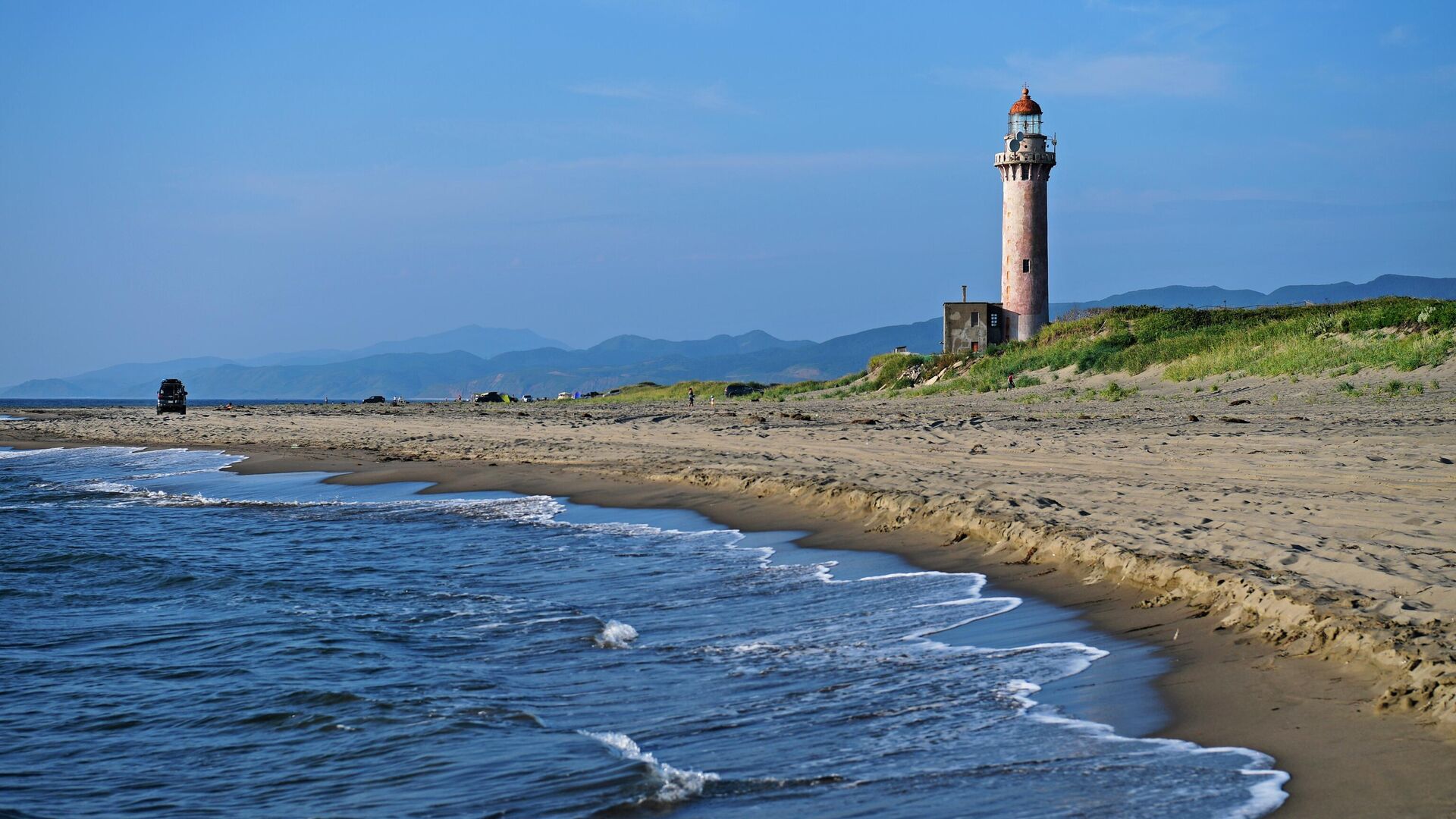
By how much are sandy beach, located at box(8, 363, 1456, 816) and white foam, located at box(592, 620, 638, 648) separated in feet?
9.26

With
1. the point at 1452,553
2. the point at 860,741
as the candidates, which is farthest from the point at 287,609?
the point at 1452,553

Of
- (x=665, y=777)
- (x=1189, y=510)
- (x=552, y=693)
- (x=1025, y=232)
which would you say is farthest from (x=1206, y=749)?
(x=1025, y=232)

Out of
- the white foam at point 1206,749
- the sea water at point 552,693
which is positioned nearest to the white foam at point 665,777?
the sea water at point 552,693

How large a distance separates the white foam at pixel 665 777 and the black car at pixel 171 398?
1995 inches

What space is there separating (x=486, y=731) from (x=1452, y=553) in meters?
5.96

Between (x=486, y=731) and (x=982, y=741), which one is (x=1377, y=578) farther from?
(x=486, y=731)

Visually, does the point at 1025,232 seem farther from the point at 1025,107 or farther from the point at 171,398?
the point at 171,398

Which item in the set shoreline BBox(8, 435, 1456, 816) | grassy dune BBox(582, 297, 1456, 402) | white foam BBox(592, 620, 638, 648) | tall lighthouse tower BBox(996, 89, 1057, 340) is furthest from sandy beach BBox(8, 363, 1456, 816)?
tall lighthouse tower BBox(996, 89, 1057, 340)

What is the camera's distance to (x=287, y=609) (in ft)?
31.1

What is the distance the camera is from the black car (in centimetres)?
5131

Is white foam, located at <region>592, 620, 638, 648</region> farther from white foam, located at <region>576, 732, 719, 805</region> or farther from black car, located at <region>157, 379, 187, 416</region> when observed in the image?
black car, located at <region>157, 379, 187, 416</region>

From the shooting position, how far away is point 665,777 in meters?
5.00

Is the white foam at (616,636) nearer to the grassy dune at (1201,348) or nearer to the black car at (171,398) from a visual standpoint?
the grassy dune at (1201,348)

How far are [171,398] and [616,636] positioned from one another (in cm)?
5060
